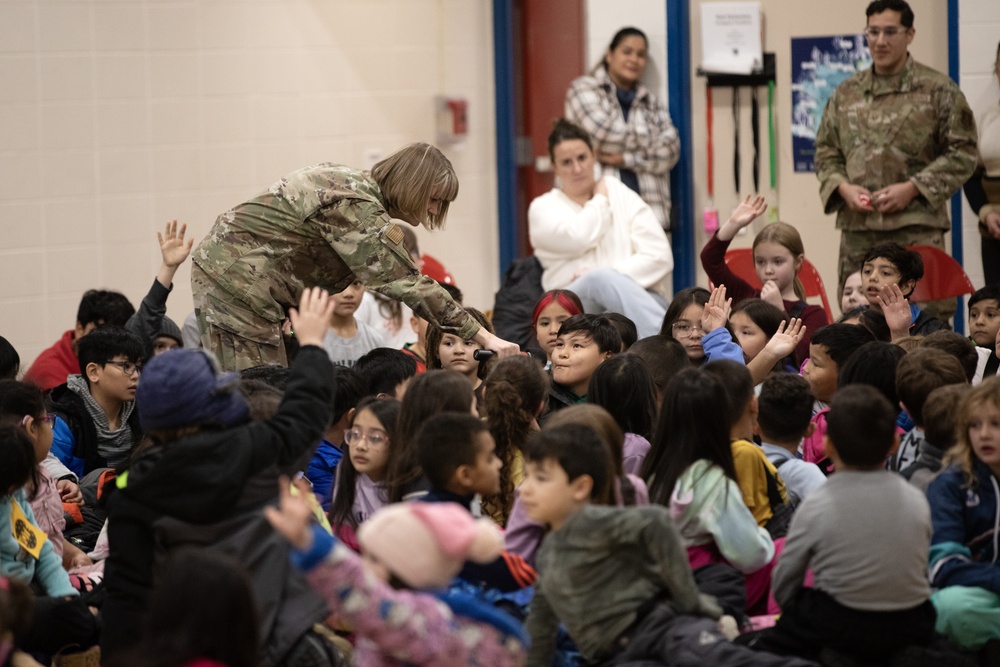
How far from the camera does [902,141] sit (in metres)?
5.66

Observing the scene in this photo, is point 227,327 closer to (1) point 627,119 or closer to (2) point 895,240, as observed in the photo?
(2) point 895,240

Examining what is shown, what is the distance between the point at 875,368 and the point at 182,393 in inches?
75.5

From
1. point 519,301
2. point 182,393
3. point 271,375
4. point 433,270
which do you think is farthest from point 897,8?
point 182,393

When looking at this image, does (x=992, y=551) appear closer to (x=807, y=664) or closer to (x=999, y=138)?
(x=807, y=664)

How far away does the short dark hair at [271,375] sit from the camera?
12.6 ft

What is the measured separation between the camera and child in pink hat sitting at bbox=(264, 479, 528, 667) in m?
2.28

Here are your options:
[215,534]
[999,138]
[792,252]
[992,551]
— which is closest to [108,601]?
[215,534]

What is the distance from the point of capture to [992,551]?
3.00 m

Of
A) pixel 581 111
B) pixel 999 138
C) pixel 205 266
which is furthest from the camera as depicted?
pixel 581 111

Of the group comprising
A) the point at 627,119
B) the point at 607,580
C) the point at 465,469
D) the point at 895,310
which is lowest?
the point at 607,580

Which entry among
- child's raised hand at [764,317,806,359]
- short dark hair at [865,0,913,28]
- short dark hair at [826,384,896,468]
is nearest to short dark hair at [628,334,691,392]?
child's raised hand at [764,317,806,359]

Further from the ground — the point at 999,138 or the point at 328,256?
the point at 999,138

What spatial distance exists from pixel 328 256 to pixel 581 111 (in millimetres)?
2819

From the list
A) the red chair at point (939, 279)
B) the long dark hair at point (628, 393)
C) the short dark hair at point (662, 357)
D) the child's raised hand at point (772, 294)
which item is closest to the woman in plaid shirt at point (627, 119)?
the red chair at point (939, 279)
